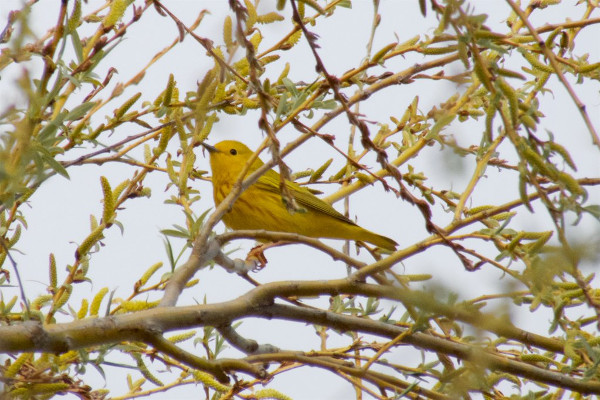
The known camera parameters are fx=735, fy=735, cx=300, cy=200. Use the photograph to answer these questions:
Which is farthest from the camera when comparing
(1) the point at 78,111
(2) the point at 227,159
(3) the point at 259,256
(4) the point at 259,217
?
(2) the point at 227,159

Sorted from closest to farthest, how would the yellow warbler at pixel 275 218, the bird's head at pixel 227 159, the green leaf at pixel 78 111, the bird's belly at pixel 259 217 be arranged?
the green leaf at pixel 78 111
the yellow warbler at pixel 275 218
the bird's belly at pixel 259 217
the bird's head at pixel 227 159

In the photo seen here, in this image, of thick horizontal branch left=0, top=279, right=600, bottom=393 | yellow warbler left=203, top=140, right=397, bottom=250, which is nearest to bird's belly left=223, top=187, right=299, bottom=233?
yellow warbler left=203, top=140, right=397, bottom=250

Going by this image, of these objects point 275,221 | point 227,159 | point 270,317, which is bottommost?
point 270,317

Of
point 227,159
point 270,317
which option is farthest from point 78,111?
point 227,159

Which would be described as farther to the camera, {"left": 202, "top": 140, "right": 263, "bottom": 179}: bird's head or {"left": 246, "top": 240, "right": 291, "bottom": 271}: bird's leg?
{"left": 202, "top": 140, "right": 263, "bottom": 179}: bird's head

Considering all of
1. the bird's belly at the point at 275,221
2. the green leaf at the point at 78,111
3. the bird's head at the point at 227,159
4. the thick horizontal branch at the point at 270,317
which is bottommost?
the thick horizontal branch at the point at 270,317

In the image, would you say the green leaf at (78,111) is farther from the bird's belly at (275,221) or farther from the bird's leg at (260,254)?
the bird's belly at (275,221)

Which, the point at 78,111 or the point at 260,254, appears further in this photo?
the point at 260,254

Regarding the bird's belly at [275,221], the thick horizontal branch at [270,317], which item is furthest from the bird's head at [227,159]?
the thick horizontal branch at [270,317]

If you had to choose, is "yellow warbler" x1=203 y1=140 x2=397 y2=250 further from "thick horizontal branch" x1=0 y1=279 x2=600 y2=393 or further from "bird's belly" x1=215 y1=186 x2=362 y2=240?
"thick horizontal branch" x1=0 y1=279 x2=600 y2=393

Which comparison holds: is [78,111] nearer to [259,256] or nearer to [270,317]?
[270,317]

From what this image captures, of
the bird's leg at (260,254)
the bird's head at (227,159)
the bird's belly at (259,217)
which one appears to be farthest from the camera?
the bird's head at (227,159)

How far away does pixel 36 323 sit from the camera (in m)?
1.29

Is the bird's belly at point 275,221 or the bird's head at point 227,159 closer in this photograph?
the bird's belly at point 275,221
